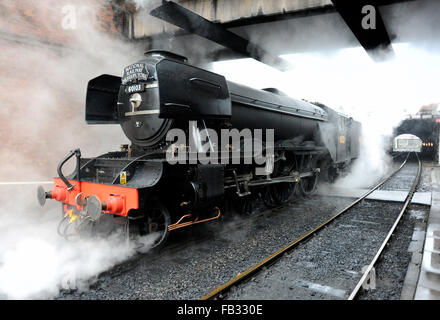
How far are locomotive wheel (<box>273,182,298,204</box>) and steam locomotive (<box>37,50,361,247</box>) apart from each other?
4.97 ft

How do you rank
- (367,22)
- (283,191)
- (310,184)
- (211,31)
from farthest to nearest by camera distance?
(310,184) → (211,31) → (283,191) → (367,22)

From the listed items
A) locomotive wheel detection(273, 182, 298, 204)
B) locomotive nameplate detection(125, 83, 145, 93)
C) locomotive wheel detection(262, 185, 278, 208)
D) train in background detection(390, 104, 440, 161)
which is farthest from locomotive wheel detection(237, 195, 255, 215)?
train in background detection(390, 104, 440, 161)

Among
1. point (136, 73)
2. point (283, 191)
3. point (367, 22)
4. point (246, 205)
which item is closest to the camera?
point (136, 73)

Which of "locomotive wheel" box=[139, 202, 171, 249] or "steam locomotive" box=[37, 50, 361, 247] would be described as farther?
"locomotive wheel" box=[139, 202, 171, 249]

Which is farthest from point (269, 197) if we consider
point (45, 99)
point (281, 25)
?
point (45, 99)

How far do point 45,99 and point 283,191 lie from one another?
564cm

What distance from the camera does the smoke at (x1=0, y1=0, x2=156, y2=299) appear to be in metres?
5.80

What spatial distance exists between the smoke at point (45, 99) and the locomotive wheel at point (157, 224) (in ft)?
1.49

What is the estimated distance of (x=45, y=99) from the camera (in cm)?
651

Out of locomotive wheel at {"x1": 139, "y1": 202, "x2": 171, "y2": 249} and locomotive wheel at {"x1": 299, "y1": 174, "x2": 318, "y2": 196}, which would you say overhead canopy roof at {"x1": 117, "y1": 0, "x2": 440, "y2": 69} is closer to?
locomotive wheel at {"x1": 299, "y1": 174, "x2": 318, "y2": 196}

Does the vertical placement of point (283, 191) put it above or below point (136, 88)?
below

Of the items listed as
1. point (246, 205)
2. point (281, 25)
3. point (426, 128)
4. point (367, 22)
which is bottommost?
point (246, 205)

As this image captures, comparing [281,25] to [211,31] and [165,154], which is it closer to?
[211,31]

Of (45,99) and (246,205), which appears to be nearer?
(246,205)
